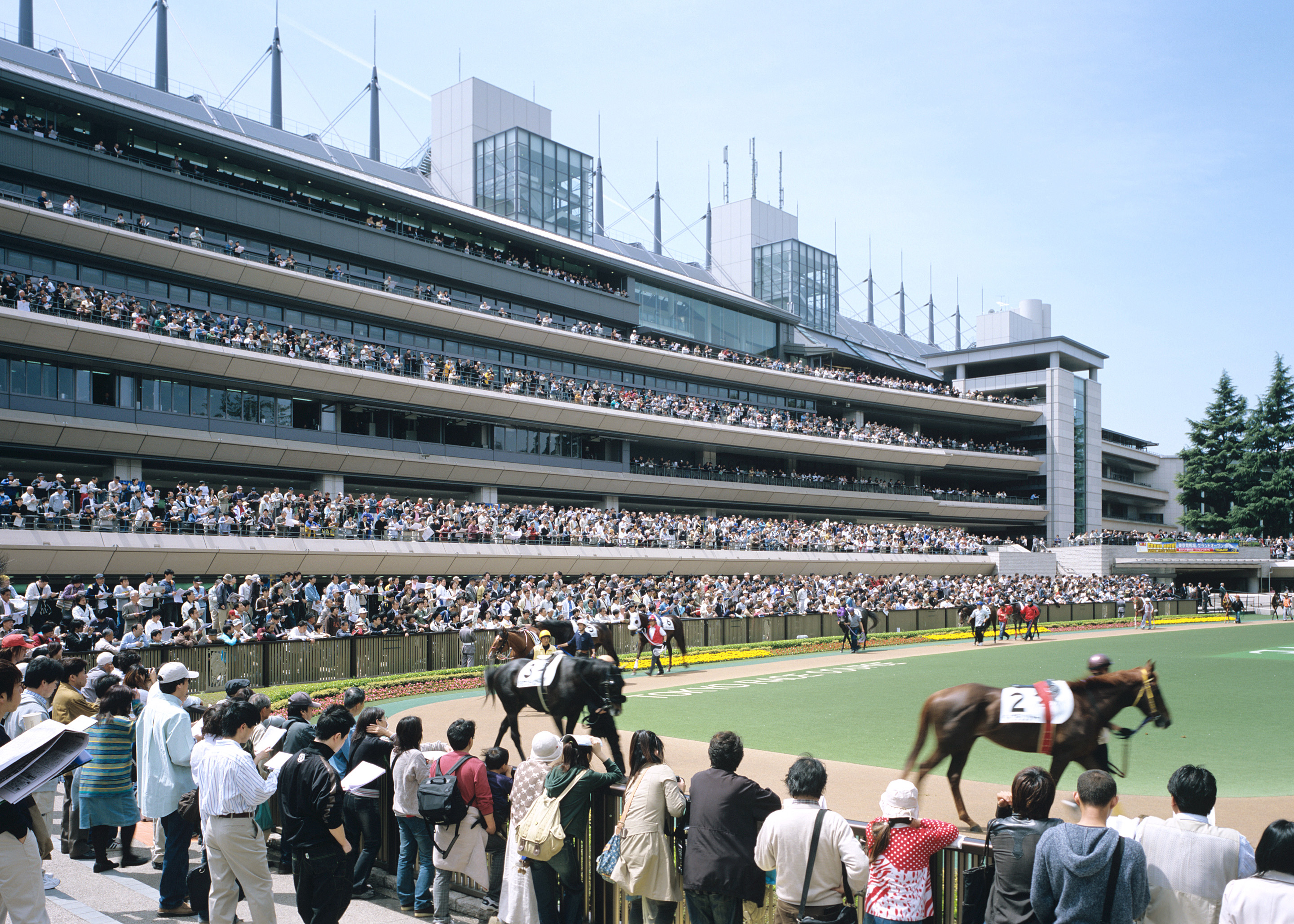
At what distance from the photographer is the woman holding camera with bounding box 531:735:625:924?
613 centimetres

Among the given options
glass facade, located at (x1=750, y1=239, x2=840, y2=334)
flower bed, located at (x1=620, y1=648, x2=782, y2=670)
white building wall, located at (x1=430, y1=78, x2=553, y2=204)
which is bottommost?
flower bed, located at (x1=620, y1=648, x2=782, y2=670)

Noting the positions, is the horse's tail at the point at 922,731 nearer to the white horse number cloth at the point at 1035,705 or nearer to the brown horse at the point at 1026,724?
the brown horse at the point at 1026,724

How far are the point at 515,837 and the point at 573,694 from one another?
3.56 meters

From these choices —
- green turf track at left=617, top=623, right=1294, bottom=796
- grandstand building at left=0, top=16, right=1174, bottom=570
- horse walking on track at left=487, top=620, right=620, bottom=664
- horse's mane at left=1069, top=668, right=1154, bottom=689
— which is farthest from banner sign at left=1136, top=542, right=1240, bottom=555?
horse's mane at left=1069, top=668, right=1154, bottom=689

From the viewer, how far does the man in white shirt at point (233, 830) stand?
20.0 ft

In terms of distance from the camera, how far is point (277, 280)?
3522 centimetres

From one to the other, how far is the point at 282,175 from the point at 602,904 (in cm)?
3779

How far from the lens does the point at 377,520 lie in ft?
107

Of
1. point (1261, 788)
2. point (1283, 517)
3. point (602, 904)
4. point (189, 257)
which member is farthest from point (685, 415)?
point (1283, 517)

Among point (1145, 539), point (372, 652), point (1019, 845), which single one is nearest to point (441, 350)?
point (372, 652)

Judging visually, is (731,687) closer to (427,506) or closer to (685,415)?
(427,506)

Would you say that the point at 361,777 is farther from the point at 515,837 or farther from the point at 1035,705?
the point at 1035,705

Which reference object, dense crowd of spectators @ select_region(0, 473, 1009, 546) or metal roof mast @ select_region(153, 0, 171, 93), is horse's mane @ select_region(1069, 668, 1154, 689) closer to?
dense crowd of spectators @ select_region(0, 473, 1009, 546)

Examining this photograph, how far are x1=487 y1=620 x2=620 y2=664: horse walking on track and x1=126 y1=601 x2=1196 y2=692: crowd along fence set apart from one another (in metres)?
1.66
